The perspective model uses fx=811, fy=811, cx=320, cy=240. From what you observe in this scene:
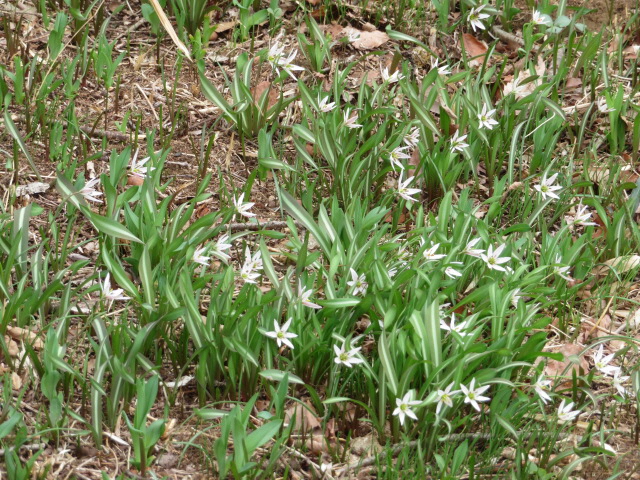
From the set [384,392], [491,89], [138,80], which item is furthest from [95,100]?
[384,392]

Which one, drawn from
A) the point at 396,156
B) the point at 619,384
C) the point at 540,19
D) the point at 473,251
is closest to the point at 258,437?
the point at 473,251

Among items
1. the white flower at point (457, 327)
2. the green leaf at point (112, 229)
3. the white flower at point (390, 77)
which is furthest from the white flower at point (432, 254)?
the white flower at point (390, 77)

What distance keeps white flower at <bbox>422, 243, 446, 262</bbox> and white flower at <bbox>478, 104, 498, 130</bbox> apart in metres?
0.83

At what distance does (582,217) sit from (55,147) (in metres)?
1.99

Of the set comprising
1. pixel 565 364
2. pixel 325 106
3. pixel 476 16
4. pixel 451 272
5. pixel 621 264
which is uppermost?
pixel 476 16

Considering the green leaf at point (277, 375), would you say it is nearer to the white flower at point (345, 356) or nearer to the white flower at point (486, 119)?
the white flower at point (345, 356)

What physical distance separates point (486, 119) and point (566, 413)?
1.39 m

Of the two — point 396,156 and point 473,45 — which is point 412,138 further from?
point 473,45

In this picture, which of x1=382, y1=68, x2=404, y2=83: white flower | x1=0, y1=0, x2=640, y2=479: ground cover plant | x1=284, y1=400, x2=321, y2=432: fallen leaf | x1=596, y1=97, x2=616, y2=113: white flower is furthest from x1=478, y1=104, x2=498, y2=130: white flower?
x1=284, y1=400, x2=321, y2=432: fallen leaf

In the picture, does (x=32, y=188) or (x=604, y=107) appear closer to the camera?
(x=32, y=188)

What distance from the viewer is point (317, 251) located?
2.82 m

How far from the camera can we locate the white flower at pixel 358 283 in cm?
248

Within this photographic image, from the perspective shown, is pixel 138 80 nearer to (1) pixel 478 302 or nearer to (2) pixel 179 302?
(2) pixel 179 302

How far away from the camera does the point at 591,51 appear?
12.3 feet
